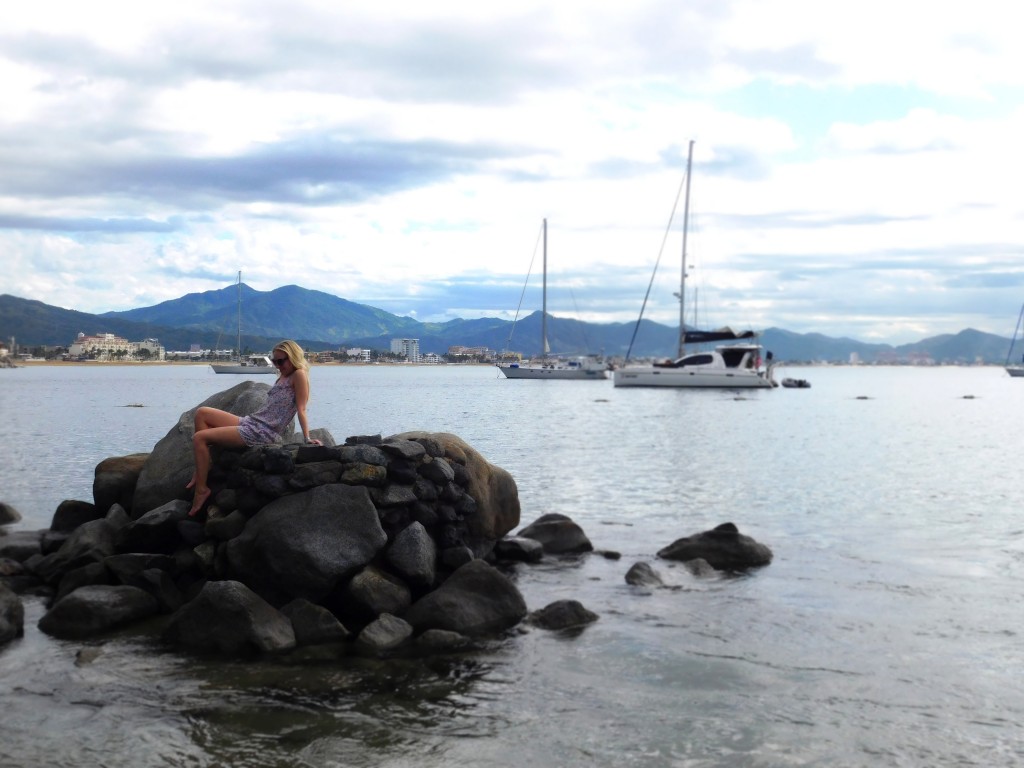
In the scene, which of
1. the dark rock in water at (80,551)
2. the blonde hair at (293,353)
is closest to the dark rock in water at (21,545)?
the dark rock in water at (80,551)

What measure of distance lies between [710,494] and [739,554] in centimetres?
982

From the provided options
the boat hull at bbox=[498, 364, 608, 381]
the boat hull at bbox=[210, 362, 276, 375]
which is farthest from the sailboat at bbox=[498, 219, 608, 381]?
the boat hull at bbox=[210, 362, 276, 375]

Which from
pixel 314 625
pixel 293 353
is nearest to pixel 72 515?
pixel 293 353

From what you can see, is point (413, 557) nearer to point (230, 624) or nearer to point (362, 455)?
point (362, 455)

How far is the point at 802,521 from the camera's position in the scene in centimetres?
2086

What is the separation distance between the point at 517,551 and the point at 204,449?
17.7 ft

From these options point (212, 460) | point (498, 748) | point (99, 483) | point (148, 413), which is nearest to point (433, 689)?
point (498, 748)

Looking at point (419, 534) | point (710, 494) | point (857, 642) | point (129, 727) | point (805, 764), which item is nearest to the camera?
point (805, 764)

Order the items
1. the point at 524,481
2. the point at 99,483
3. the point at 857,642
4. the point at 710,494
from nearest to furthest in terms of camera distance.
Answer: the point at 857,642
the point at 99,483
the point at 710,494
the point at 524,481

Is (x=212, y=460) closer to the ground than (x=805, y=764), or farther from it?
farther from it

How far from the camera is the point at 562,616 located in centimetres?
1191

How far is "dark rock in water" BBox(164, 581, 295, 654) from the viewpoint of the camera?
10484 mm

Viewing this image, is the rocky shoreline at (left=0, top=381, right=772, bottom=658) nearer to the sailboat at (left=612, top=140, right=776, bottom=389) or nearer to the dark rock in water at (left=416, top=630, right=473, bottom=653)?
the dark rock in water at (left=416, top=630, right=473, bottom=653)

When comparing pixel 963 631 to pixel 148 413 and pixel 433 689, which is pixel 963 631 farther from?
pixel 148 413
